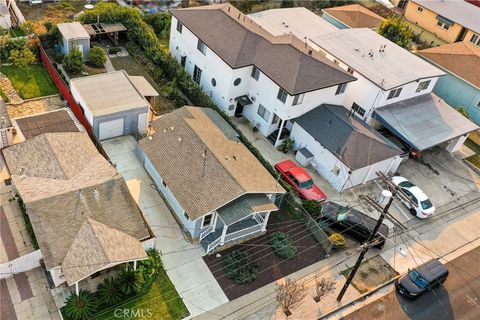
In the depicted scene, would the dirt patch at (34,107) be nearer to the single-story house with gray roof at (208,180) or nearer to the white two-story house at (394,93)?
the single-story house with gray roof at (208,180)

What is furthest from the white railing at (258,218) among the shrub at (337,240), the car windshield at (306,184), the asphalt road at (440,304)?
→ the asphalt road at (440,304)

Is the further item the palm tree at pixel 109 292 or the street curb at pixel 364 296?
the street curb at pixel 364 296

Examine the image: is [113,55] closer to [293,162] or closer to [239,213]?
[293,162]

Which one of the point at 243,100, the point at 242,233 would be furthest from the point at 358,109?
the point at 242,233

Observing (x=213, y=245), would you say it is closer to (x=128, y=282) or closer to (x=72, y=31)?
(x=128, y=282)

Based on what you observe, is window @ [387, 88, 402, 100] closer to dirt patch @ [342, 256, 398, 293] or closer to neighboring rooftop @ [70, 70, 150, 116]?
dirt patch @ [342, 256, 398, 293]

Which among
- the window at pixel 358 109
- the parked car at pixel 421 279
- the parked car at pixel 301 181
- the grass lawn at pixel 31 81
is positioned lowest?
the grass lawn at pixel 31 81

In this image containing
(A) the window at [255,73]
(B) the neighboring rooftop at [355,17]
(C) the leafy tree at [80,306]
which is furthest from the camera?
(B) the neighboring rooftop at [355,17]
